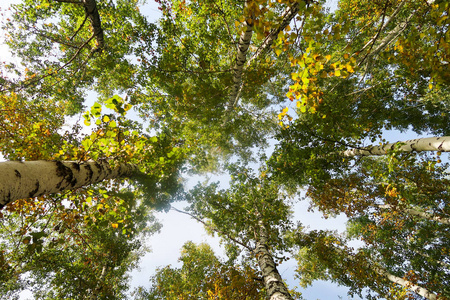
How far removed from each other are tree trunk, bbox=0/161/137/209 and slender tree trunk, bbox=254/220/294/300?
3.93m

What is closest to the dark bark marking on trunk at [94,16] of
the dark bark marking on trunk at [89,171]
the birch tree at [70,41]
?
the birch tree at [70,41]

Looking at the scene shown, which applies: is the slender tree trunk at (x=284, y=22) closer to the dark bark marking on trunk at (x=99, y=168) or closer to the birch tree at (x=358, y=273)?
the dark bark marking on trunk at (x=99, y=168)

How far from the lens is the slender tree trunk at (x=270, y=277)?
10.6ft

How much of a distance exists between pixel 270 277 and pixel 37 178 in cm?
447

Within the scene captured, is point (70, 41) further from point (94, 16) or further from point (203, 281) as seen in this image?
point (203, 281)

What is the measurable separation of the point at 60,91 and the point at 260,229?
30.4 feet

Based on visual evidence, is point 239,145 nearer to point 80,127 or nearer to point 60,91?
point 80,127

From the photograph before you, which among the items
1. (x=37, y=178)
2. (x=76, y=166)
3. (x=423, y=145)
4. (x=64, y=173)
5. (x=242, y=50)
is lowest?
(x=37, y=178)

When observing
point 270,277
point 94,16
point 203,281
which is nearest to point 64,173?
point 270,277

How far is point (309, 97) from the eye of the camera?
2.05 meters

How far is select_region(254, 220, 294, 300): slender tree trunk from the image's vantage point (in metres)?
3.22

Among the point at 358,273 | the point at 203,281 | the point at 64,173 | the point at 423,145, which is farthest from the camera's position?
the point at 203,281

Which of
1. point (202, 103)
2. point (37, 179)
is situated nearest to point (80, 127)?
point (202, 103)

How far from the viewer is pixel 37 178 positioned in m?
1.81
